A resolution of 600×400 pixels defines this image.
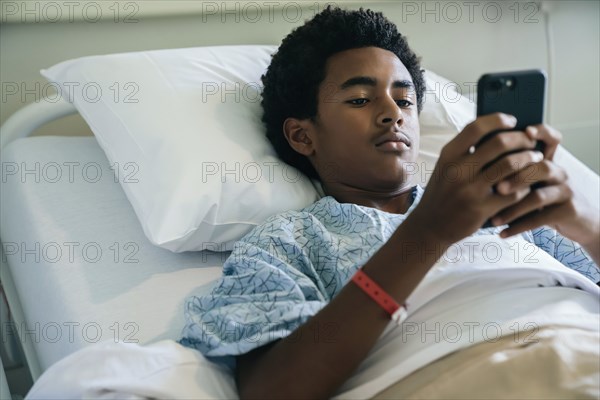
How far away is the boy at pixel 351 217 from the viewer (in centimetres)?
93

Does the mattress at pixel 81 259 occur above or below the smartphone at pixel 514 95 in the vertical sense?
below

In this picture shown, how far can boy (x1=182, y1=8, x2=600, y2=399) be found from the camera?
93cm

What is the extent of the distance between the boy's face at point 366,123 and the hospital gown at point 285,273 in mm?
73

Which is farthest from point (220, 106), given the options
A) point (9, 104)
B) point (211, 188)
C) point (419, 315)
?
point (419, 315)

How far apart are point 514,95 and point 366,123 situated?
0.36m

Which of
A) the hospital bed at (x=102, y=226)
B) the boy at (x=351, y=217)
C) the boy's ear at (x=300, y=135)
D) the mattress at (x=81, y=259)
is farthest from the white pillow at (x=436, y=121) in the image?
the mattress at (x=81, y=259)

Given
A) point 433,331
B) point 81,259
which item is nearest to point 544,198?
point 433,331

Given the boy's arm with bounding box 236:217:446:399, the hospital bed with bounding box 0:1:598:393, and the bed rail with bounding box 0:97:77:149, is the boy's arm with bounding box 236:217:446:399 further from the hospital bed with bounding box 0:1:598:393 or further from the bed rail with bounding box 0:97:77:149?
the bed rail with bounding box 0:97:77:149

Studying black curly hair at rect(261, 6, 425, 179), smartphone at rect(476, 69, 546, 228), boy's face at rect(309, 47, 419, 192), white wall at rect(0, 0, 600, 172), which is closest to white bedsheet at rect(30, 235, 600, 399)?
smartphone at rect(476, 69, 546, 228)

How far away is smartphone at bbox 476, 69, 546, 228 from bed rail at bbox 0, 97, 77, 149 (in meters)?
0.98

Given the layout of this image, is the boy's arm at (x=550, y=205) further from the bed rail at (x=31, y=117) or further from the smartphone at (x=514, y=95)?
the bed rail at (x=31, y=117)

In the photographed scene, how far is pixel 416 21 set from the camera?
6.82ft

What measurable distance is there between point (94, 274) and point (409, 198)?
0.56m

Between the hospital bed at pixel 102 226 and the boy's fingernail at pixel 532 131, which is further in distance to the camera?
the hospital bed at pixel 102 226
